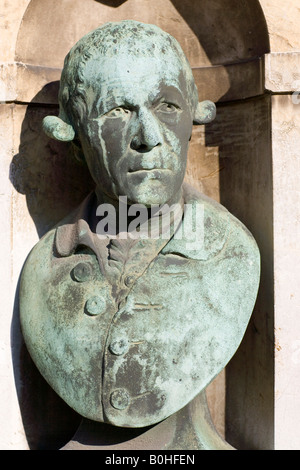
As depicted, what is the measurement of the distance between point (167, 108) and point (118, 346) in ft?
3.21

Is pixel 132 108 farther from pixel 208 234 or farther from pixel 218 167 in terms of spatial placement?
pixel 218 167

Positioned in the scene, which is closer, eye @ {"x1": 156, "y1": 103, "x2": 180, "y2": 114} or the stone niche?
eye @ {"x1": 156, "y1": 103, "x2": 180, "y2": 114}

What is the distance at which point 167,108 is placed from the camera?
379 centimetres

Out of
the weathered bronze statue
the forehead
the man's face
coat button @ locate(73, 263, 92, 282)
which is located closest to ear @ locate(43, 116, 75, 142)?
the weathered bronze statue

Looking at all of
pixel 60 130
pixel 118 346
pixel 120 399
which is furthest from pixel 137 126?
pixel 120 399

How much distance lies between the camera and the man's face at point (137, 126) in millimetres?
3699

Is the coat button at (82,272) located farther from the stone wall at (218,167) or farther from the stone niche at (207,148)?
the stone niche at (207,148)

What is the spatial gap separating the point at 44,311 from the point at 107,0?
1.52 m

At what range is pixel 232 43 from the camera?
14.5ft

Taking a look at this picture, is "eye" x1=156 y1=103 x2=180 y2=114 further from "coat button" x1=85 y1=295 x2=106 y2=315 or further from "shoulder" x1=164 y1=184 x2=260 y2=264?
"coat button" x1=85 y1=295 x2=106 y2=315

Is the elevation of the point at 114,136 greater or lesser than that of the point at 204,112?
lesser

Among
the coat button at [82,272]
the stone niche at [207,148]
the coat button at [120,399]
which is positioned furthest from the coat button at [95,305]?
the stone niche at [207,148]

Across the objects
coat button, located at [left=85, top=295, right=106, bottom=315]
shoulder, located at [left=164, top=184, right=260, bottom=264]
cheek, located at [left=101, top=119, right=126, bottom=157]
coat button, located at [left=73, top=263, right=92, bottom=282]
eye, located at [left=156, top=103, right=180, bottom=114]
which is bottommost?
coat button, located at [left=85, top=295, right=106, bottom=315]

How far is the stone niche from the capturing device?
4.23 meters
